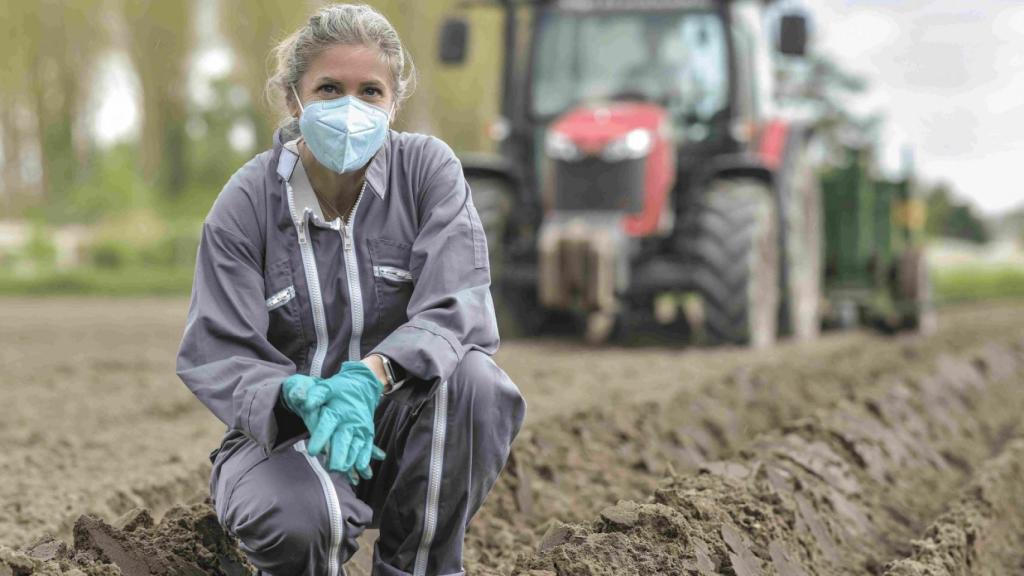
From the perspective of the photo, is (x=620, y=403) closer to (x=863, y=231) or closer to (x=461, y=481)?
(x=461, y=481)

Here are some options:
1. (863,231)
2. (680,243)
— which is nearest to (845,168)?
(863,231)

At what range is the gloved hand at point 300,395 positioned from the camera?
89.6 inches

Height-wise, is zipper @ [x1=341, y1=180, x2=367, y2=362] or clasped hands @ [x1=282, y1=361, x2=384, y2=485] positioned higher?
zipper @ [x1=341, y1=180, x2=367, y2=362]

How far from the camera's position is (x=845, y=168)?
1102 cm

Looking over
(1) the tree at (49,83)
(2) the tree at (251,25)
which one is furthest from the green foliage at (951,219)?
(1) the tree at (49,83)

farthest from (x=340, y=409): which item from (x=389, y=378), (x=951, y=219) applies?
(x=951, y=219)

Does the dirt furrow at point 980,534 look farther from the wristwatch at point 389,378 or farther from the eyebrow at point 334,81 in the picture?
the eyebrow at point 334,81

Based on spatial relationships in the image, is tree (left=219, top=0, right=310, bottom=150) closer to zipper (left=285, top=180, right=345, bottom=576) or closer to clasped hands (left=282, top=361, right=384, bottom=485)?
zipper (left=285, top=180, right=345, bottom=576)

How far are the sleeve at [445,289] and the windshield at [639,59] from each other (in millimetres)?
6223

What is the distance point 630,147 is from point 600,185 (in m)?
0.34

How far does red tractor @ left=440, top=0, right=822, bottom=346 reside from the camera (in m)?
8.38

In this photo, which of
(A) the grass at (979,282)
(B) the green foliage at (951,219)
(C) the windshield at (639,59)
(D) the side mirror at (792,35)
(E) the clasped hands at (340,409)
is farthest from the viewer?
(B) the green foliage at (951,219)

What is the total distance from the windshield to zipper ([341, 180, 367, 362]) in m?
6.40

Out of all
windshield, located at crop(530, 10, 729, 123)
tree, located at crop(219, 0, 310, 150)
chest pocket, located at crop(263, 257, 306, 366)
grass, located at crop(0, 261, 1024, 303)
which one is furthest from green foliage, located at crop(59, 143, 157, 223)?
chest pocket, located at crop(263, 257, 306, 366)
